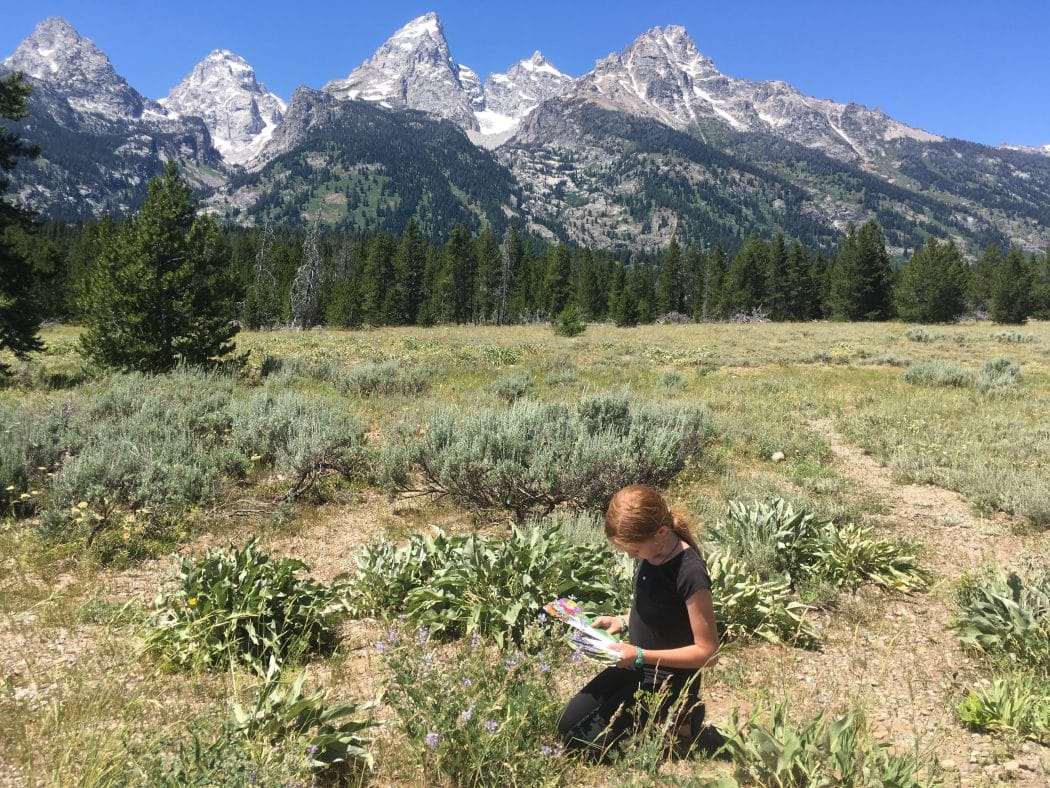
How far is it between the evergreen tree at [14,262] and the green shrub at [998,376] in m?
24.4

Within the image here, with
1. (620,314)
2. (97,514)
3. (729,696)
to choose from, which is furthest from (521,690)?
(620,314)

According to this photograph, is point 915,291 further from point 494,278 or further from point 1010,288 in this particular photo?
point 494,278

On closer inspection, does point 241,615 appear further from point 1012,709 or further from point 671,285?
point 671,285

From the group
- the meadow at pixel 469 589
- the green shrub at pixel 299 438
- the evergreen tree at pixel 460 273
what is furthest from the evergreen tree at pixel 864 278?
the green shrub at pixel 299 438

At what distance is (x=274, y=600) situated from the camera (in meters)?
3.76

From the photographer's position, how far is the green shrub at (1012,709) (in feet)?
9.29

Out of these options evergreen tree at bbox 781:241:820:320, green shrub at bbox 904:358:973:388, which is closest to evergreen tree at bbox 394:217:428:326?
evergreen tree at bbox 781:241:820:320

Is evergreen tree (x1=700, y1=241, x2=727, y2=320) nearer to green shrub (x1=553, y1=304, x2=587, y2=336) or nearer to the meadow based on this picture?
green shrub (x1=553, y1=304, x2=587, y2=336)

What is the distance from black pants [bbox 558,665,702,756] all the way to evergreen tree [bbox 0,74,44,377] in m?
15.9

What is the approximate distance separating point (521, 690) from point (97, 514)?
5.02 metres

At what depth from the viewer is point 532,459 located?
22.0 feet

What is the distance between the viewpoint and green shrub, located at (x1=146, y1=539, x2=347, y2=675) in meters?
3.41

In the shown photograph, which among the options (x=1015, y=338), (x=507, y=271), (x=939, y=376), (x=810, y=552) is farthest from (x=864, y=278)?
(x=810, y=552)

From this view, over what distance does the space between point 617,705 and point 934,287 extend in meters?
56.9
